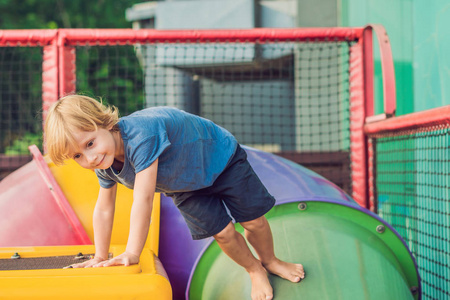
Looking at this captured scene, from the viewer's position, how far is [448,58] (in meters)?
2.84

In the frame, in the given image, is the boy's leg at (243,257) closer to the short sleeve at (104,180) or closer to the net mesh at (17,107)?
the short sleeve at (104,180)

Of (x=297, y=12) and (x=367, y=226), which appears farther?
(x=297, y=12)

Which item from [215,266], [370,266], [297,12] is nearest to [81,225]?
[215,266]

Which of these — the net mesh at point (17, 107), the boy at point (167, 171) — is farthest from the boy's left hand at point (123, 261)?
the net mesh at point (17, 107)

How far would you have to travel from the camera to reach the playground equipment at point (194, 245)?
58.6 inches

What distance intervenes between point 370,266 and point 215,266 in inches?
23.7

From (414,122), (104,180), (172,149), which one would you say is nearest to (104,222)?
(104,180)

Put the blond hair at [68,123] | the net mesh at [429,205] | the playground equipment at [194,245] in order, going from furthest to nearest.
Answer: the net mesh at [429,205]
the blond hair at [68,123]
the playground equipment at [194,245]

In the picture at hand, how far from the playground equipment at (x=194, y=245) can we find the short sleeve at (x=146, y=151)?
1.04 ft

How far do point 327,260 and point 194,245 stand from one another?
2.19 ft

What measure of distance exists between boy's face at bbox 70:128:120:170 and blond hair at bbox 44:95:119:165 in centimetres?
1

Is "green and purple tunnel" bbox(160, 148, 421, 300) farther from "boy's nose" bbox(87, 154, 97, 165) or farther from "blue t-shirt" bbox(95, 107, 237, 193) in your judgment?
"boy's nose" bbox(87, 154, 97, 165)

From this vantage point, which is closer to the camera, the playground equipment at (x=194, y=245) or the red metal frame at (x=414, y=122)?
the playground equipment at (x=194, y=245)

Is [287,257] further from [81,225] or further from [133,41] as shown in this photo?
[133,41]
